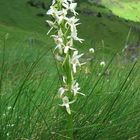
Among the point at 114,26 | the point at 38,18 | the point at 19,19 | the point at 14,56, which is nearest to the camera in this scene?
the point at 14,56

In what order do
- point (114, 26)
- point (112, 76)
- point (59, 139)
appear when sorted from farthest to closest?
point (114, 26) → point (112, 76) → point (59, 139)

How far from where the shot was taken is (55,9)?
155 inches

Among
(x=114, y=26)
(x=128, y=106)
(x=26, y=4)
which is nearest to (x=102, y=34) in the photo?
(x=114, y=26)

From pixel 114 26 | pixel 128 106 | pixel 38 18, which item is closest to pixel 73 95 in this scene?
pixel 128 106

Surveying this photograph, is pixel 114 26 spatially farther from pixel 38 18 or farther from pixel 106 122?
pixel 106 122

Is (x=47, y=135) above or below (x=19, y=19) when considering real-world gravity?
above

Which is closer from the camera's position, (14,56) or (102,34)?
(14,56)

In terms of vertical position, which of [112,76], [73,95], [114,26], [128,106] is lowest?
[114,26]

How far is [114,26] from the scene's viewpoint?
542 feet

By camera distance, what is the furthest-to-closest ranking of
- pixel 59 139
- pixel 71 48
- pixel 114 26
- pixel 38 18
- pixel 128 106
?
pixel 114 26 < pixel 38 18 < pixel 128 106 < pixel 59 139 < pixel 71 48

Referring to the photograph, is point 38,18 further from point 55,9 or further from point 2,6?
point 55,9

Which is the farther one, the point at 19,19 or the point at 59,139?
the point at 19,19

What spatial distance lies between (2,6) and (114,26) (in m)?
43.0

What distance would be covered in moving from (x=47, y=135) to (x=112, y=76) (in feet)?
10.2
